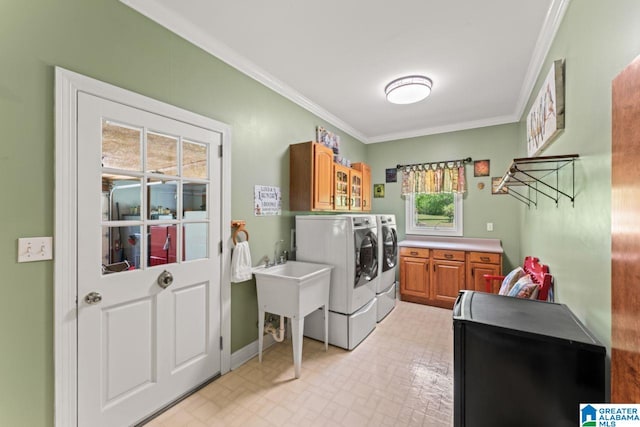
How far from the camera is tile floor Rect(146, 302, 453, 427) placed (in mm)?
1682

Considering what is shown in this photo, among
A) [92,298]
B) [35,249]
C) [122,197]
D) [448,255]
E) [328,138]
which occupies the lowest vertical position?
[448,255]

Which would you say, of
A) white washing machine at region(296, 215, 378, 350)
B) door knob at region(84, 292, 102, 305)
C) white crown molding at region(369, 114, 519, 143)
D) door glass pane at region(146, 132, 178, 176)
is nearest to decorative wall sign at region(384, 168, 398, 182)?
white crown molding at region(369, 114, 519, 143)

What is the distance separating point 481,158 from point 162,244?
4.18m

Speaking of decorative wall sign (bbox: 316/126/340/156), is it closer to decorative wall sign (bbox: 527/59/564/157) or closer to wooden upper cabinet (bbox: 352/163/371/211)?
wooden upper cabinet (bbox: 352/163/371/211)

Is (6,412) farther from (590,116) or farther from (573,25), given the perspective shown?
(573,25)

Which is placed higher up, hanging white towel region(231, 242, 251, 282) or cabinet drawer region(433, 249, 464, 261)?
hanging white towel region(231, 242, 251, 282)

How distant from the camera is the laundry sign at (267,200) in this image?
2.51 metres

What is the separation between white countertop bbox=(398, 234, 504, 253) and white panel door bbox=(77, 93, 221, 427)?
2.96m

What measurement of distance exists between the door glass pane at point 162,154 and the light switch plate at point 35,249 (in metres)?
0.65

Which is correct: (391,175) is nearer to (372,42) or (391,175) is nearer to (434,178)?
(434,178)

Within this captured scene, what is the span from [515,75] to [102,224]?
12.0ft

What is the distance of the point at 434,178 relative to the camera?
162 inches

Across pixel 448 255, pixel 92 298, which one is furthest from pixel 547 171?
pixel 92 298

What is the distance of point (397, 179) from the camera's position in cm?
452
